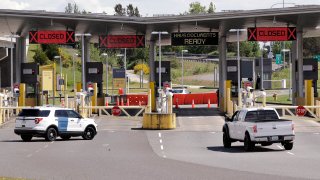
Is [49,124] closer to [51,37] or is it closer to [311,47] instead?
[51,37]

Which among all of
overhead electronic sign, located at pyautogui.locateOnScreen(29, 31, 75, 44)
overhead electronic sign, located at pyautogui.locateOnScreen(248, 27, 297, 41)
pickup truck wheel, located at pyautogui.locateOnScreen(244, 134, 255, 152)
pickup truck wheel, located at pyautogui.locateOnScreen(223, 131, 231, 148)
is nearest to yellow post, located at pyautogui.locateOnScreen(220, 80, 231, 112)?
overhead electronic sign, located at pyautogui.locateOnScreen(248, 27, 297, 41)

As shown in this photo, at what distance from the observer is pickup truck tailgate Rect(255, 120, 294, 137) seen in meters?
28.7

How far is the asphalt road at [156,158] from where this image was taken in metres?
19.9

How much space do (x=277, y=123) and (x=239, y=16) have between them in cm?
2334

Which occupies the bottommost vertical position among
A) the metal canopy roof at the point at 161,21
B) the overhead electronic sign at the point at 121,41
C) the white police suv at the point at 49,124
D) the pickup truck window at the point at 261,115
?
the white police suv at the point at 49,124

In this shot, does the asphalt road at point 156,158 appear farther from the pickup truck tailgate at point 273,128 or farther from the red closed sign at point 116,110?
the red closed sign at point 116,110

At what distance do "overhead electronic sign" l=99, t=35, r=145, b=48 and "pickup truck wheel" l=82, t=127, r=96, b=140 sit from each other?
20.2 metres

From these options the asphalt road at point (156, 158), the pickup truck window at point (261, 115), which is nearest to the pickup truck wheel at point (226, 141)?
the asphalt road at point (156, 158)

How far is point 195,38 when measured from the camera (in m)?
56.1

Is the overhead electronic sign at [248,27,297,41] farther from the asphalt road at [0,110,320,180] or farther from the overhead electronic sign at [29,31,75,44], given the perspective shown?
the overhead electronic sign at [29,31,75,44]

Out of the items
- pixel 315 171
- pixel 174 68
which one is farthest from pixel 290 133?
pixel 174 68

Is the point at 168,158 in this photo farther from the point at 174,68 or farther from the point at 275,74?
the point at 174,68

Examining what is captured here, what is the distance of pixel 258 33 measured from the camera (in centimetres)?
5409

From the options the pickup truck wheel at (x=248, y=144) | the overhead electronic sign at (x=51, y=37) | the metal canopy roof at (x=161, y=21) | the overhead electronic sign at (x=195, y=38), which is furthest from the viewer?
the overhead electronic sign at (x=195, y=38)
